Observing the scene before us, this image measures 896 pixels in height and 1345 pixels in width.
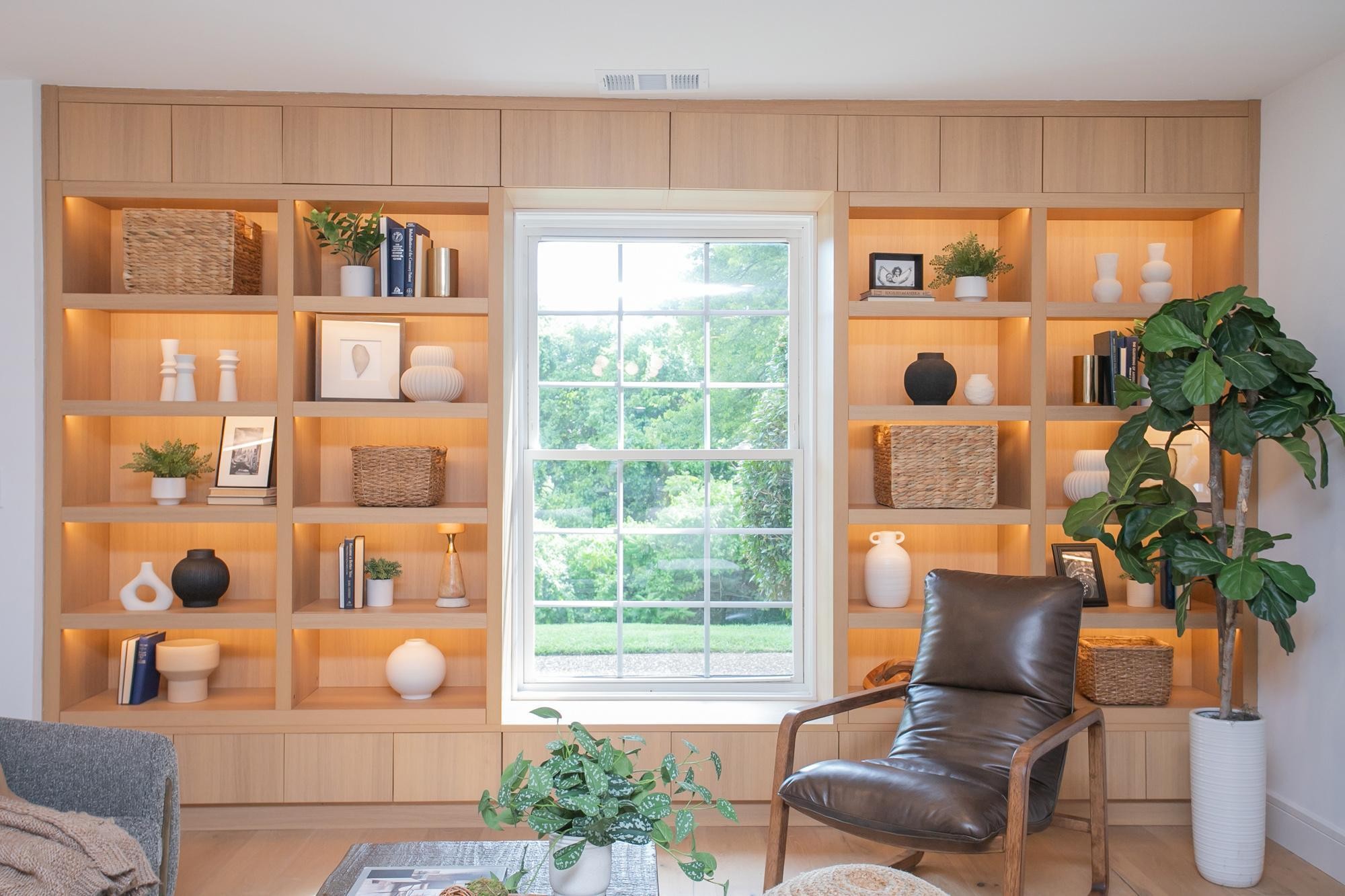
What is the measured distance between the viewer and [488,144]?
11.8 feet

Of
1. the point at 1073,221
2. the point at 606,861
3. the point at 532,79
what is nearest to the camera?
the point at 606,861

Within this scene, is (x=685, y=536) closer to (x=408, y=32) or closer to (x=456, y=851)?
(x=456, y=851)

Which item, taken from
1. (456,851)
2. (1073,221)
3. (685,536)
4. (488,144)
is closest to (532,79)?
(488,144)

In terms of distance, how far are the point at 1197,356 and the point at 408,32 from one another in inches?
109

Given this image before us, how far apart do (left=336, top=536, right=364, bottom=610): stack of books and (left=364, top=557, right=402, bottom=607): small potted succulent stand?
0.11 feet

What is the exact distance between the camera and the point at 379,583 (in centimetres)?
371

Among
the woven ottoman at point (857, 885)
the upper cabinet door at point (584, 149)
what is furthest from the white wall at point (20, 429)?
the woven ottoman at point (857, 885)

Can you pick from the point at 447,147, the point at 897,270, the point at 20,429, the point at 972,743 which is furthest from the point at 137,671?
the point at 897,270

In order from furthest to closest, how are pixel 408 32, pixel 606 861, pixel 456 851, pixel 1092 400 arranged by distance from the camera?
1. pixel 1092 400
2. pixel 408 32
3. pixel 456 851
4. pixel 606 861

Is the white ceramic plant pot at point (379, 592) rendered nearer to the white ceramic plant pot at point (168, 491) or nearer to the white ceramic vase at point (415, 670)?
the white ceramic vase at point (415, 670)

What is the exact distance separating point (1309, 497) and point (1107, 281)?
106 cm

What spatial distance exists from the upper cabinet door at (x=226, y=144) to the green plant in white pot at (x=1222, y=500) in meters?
3.21

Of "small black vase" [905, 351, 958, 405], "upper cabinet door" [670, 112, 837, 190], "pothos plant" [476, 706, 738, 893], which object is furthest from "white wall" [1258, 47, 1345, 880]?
Answer: "pothos plant" [476, 706, 738, 893]

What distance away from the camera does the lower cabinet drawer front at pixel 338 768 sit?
11.6ft
